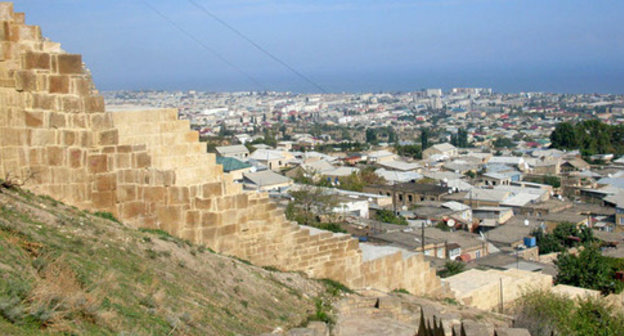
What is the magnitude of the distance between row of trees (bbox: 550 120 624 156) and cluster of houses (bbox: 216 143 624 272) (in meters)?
7.68

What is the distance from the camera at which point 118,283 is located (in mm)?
5703

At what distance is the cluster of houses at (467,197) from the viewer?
26.6 metres

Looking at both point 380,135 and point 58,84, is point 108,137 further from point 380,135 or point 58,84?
point 380,135

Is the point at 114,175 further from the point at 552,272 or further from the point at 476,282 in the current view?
the point at 552,272

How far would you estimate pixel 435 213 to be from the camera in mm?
35312

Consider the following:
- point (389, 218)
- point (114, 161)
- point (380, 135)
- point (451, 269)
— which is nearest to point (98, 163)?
point (114, 161)

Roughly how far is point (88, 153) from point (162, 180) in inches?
37.2

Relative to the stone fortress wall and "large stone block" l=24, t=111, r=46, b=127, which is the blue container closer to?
the stone fortress wall

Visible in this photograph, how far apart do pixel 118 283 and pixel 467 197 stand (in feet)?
120

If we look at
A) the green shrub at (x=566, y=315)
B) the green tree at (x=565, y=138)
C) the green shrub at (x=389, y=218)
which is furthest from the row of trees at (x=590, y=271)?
the green tree at (x=565, y=138)

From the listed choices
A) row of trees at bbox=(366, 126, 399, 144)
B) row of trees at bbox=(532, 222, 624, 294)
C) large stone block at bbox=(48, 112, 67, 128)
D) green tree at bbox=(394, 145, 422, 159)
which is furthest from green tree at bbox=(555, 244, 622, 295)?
row of trees at bbox=(366, 126, 399, 144)

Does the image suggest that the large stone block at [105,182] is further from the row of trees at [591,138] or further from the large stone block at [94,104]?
the row of trees at [591,138]

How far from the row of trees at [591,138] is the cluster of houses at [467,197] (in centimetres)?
768

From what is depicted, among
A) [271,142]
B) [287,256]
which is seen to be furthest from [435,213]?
[271,142]
